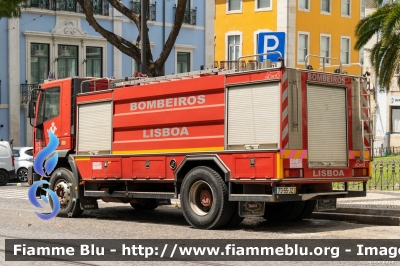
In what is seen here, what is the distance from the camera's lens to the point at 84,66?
42.0m

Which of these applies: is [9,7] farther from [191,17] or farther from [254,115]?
[191,17]

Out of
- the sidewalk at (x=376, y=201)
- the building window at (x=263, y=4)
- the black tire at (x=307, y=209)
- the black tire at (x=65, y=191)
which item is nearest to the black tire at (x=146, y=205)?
the black tire at (x=65, y=191)

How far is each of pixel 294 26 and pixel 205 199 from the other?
39763 millimetres

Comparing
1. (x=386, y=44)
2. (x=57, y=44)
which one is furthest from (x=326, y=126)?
(x=57, y=44)

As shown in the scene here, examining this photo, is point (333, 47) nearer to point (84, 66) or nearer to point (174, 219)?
point (84, 66)

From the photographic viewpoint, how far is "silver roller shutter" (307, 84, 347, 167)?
48.5ft

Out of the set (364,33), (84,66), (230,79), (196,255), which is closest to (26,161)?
(84,66)

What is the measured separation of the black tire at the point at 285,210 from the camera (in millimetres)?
16359

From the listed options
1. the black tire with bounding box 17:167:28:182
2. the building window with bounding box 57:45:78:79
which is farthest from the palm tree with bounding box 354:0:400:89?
the building window with bounding box 57:45:78:79

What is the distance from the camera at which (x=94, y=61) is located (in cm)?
4247

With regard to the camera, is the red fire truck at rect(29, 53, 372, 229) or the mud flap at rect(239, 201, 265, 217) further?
the mud flap at rect(239, 201, 265, 217)

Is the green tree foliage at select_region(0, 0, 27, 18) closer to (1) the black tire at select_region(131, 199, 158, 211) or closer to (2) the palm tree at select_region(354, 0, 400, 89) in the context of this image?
(1) the black tire at select_region(131, 199, 158, 211)

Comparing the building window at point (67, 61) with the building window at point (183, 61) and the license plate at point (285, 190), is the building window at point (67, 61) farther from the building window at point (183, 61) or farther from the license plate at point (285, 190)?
the license plate at point (285, 190)

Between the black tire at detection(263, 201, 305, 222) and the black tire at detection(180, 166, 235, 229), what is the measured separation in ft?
5.85
